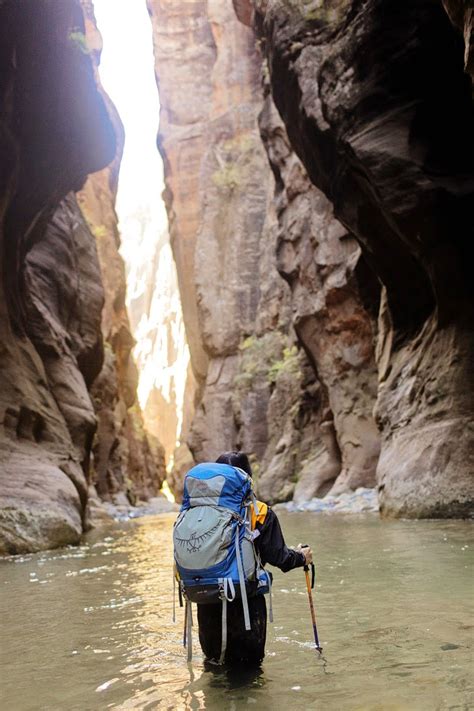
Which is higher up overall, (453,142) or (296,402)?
(453,142)

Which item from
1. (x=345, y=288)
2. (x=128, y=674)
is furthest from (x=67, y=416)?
(x=128, y=674)

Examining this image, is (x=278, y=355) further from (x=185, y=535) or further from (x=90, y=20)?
(x=185, y=535)

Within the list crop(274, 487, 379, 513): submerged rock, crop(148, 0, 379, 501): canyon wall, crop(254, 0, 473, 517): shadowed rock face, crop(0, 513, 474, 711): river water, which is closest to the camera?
crop(0, 513, 474, 711): river water

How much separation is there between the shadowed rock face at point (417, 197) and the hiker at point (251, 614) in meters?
7.62

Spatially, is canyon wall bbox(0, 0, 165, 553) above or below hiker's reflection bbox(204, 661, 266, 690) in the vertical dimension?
above

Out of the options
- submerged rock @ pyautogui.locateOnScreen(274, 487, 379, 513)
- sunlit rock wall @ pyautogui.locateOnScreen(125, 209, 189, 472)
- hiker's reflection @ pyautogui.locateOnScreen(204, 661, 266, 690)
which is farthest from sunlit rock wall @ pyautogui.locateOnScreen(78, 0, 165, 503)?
sunlit rock wall @ pyautogui.locateOnScreen(125, 209, 189, 472)

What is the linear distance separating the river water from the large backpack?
0.36m

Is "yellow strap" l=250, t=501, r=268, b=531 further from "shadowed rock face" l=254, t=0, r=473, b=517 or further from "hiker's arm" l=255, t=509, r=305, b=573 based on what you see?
"shadowed rock face" l=254, t=0, r=473, b=517

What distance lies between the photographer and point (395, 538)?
28.4ft

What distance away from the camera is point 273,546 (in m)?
3.38

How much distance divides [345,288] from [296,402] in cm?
695

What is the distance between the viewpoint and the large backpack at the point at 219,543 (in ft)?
10.3

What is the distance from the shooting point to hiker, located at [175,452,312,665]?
3.29 meters

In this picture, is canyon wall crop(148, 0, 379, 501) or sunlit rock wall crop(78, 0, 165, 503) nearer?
canyon wall crop(148, 0, 379, 501)
